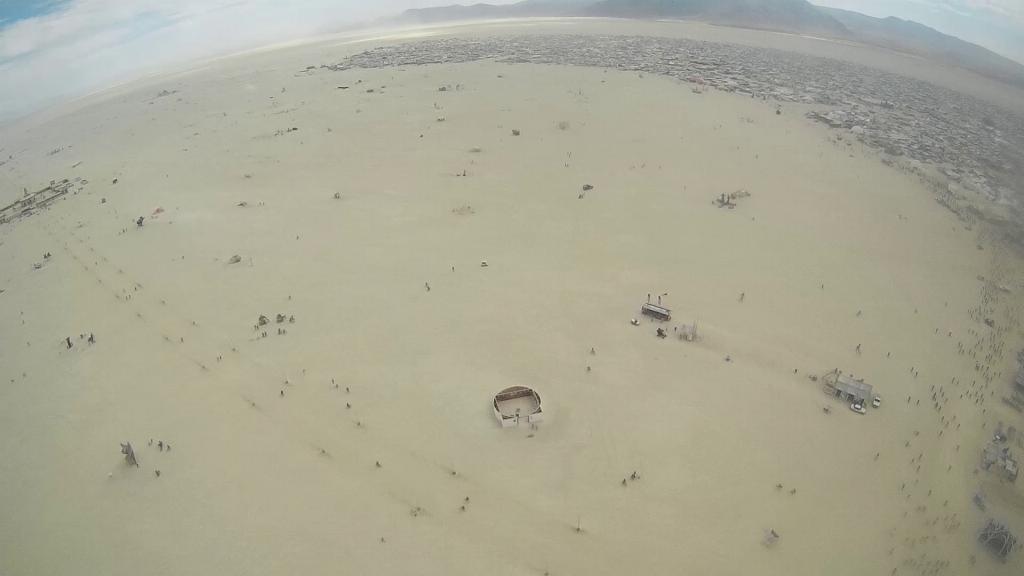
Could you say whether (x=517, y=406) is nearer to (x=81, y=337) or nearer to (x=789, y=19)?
(x=81, y=337)

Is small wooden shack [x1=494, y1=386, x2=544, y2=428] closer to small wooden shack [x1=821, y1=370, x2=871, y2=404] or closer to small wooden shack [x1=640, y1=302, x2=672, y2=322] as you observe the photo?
small wooden shack [x1=640, y1=302, x2=672, y2=322]

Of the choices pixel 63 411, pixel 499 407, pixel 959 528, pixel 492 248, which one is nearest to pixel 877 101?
pixel 492 248

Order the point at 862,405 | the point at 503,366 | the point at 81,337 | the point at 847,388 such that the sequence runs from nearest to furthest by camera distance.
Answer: the point at 862,405 → the point at 847,388 → the point at 503,366 → the point at 81,337

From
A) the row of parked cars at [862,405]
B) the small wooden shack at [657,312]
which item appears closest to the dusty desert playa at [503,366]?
the row of parked cars at [862,405]

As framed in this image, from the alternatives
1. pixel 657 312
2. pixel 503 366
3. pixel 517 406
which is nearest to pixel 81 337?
pixel 503 366

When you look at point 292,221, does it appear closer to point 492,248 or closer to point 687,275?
point 492,248
